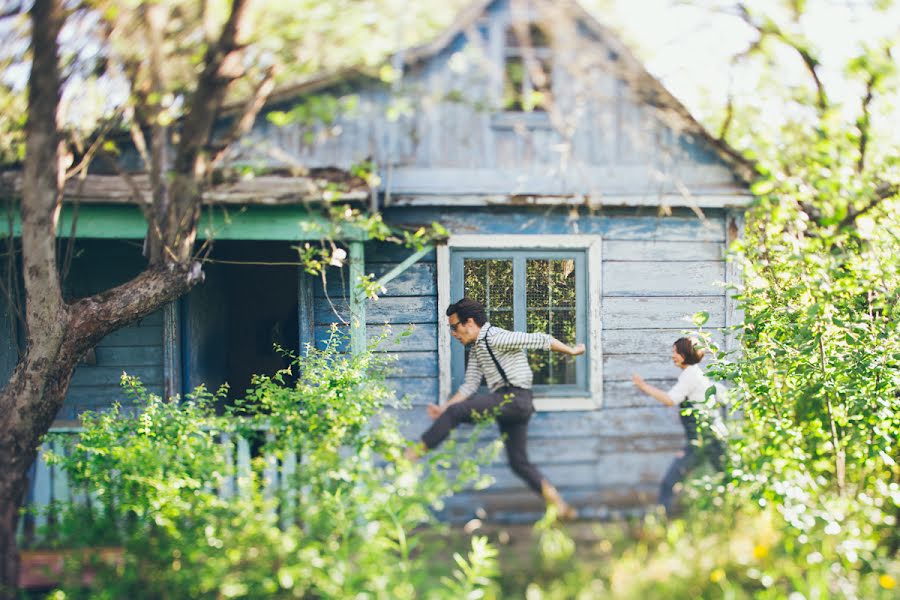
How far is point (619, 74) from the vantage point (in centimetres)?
641

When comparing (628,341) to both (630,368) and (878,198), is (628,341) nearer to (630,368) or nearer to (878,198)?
(630,368)

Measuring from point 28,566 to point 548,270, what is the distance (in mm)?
4582

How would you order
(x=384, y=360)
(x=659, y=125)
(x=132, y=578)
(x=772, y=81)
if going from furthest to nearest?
(x=659, y=125) < (x=772, y=81) < (x=384, y=360) < (x=132, y=578)

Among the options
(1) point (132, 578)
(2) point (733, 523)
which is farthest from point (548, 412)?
(1) point (132, 578)

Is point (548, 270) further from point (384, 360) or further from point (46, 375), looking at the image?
point (46, 375)

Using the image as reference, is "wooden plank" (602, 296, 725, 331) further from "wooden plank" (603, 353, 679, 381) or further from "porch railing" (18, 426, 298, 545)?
"porch railing" (18, 426, 298, 545)

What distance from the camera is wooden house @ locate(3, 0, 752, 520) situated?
657cm

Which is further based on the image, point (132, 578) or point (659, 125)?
point (659, 125)

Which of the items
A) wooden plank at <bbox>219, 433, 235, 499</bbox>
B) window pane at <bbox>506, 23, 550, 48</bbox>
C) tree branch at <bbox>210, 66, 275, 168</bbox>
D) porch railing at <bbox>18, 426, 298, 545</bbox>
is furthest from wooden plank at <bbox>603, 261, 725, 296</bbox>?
wooden plank at <bbox>219, 433, 235, 499</bbox>

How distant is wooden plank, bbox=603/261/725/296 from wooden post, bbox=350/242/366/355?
2305 mm

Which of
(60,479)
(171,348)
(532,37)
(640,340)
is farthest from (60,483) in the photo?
(532,37)

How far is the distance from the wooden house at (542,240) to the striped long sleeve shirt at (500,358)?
379mm

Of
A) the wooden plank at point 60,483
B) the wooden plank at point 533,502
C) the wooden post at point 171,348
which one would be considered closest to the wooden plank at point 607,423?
the wooden plank at point 533,502

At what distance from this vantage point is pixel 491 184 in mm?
6738
